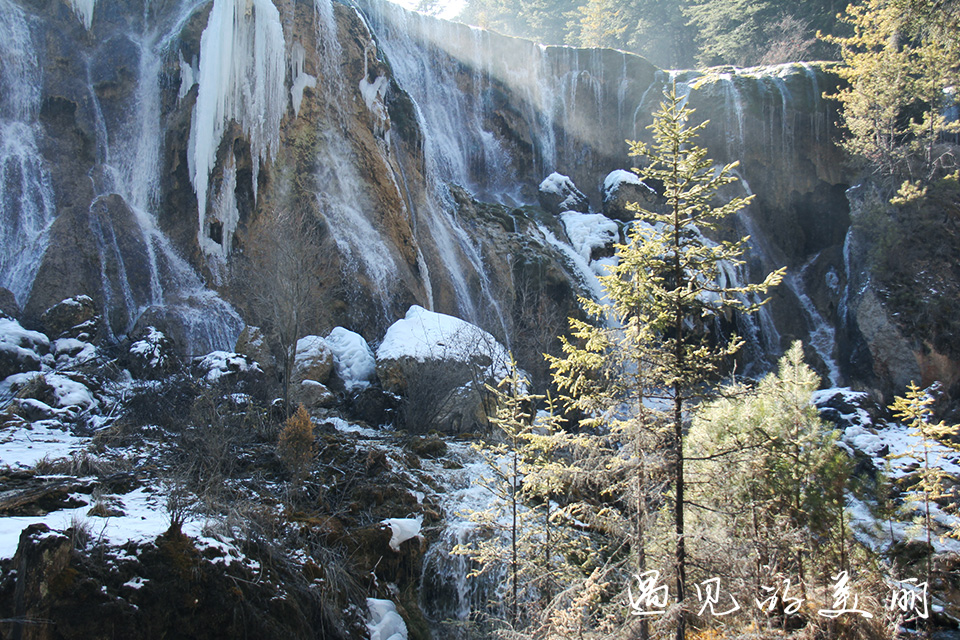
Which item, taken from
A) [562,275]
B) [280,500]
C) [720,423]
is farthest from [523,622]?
[562,275]

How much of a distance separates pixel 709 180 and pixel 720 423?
6.06 m

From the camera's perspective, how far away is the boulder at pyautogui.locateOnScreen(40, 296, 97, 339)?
13859 mm

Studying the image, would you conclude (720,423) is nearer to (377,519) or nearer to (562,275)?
(377,519)

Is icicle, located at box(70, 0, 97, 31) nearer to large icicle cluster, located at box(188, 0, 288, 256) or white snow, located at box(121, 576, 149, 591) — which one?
large icicle cluster, located at box(188, 0, 288, 256)

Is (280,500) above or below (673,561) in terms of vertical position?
below

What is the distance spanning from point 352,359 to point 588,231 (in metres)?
13.8

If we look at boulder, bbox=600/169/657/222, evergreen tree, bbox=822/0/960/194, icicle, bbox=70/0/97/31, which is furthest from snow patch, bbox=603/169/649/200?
icicle, bbox=70/0/97/31

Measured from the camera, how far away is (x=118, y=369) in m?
13.1

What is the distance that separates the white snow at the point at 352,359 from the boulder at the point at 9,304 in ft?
24.2

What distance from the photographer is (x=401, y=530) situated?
8.30m

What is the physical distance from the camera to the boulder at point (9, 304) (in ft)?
47.4

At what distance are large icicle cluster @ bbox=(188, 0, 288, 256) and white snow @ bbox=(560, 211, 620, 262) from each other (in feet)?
41.3

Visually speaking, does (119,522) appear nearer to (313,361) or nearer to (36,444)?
(36,444)

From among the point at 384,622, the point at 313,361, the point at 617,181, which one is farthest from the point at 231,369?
the point at 617,181
